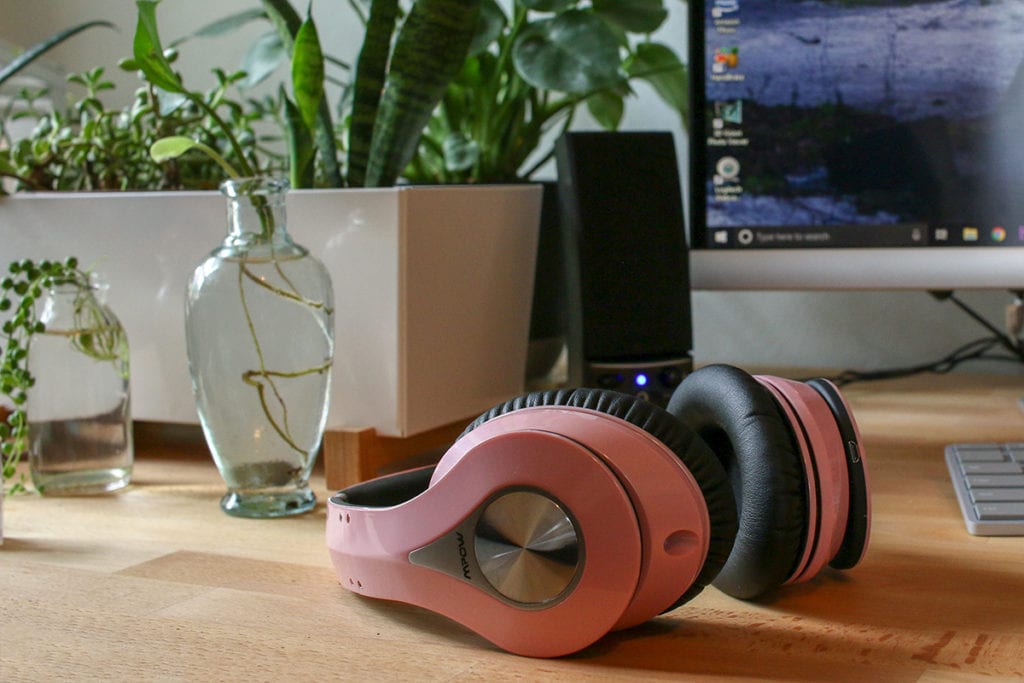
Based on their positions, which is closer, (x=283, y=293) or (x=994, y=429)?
(x=283, y=293)

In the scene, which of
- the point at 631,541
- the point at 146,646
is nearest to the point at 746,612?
the point at 631,541

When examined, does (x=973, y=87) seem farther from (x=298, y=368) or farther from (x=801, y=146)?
(x=298, y=368)

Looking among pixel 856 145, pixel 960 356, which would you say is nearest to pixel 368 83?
pixel 856 145

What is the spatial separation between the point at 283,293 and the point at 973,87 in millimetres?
535

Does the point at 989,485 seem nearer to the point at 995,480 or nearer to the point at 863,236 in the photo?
the point at 995,480

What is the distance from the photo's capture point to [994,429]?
33.6 inches

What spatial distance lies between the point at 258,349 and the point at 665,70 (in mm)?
538

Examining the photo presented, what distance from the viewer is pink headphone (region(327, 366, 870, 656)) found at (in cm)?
44

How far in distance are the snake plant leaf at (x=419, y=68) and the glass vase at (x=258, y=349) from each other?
0.38ft

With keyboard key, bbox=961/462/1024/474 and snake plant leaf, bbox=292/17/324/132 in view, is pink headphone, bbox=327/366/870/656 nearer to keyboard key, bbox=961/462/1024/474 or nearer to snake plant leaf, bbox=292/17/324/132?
keyboard key, bbox=961/462/1024/474

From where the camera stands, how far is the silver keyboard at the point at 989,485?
612mm

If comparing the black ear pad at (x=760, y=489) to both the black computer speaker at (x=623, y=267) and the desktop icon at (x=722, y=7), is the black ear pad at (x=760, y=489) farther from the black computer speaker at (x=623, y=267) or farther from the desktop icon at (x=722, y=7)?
the desktop icon at (x=722, y=7)

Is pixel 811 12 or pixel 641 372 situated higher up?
pixel 811 12

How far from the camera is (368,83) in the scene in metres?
0.81
